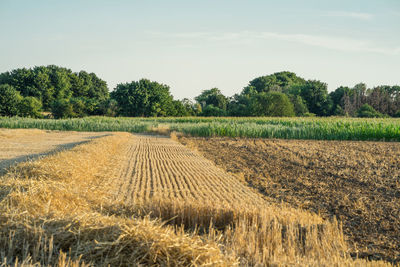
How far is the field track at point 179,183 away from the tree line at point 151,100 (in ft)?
123

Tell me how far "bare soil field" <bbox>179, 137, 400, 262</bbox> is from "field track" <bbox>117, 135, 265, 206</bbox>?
0.63 metres

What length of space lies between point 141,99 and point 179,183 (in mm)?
42153

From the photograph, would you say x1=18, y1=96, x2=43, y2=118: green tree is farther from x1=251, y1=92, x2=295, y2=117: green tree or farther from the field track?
the field track

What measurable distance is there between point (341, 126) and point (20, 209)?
22315 millimetres

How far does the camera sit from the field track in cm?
600

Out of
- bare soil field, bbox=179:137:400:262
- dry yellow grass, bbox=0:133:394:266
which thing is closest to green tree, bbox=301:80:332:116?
bare soil field, bbox=179:137:400:262

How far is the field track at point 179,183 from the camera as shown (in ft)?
19.7

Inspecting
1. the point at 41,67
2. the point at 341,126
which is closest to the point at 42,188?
the point at 341,126

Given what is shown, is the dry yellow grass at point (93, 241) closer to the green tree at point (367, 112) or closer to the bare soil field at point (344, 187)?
the bare soil field at point (344, 187)

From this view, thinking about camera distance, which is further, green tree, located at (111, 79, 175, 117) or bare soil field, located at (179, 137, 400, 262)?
green tree, located at (111, 79, 175, 117)

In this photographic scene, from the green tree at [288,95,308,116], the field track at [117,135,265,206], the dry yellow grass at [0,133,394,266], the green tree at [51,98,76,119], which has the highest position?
the green tree at [288,95,308,116]

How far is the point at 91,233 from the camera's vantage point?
3182 mm

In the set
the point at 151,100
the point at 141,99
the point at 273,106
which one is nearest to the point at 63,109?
the point at 141,99

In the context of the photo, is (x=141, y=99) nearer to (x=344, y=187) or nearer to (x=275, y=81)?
(x=344, y=187)
